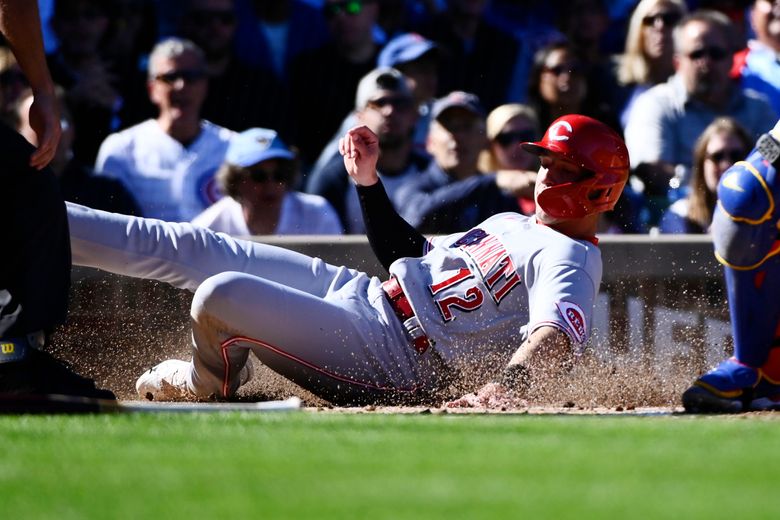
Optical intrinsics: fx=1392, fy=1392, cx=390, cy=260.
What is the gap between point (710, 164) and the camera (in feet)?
27.0

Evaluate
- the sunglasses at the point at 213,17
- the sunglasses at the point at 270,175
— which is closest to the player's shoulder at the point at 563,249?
the sunglasses at the point at 270,175

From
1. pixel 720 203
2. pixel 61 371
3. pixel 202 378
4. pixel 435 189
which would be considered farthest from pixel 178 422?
pixel 435 189

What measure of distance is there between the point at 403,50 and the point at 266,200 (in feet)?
6.13

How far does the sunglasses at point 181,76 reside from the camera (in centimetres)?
902

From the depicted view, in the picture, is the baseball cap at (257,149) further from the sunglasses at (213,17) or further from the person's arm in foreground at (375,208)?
the person's arm in foreground at (375,208)

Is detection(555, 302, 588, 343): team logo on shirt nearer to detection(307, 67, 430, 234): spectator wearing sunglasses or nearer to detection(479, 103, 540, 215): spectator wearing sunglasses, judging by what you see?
detection(479, 103, 540, 215): spectator wearing sunglasses

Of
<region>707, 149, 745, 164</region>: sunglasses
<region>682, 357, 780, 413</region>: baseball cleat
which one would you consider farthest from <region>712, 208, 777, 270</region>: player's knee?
<region>707, 149, 745, 164</region>: sunglasses

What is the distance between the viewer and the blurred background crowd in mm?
8578

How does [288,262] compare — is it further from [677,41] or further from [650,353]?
[677,41]

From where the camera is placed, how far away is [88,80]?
31.1 ft

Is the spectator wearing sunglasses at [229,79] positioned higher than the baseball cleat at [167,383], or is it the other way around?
the spectator wearing sunglasses at [229,79]

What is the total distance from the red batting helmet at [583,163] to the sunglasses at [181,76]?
3.55 metres

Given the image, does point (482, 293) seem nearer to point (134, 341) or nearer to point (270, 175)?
point (134, 341)

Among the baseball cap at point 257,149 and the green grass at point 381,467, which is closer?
the green grass at point 381,467
